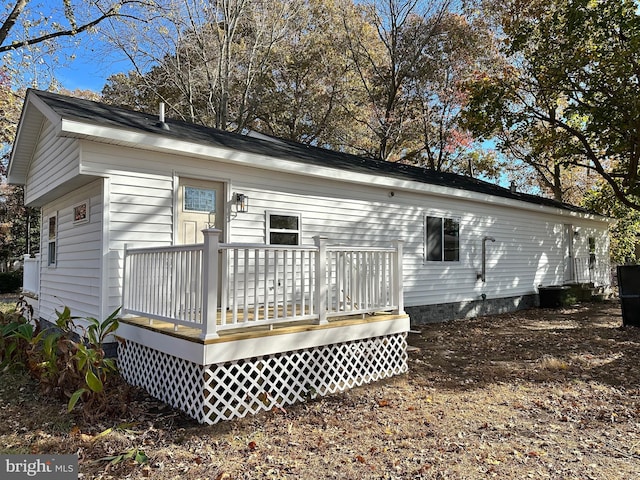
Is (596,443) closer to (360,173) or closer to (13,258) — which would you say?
(360,173)

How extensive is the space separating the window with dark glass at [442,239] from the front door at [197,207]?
5022 mm

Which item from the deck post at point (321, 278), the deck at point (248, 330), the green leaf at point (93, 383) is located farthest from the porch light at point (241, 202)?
the green leaf at point (93, 383)

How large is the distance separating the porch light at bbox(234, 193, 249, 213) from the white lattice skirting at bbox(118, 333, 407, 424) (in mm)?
2425

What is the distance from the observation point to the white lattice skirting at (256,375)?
4152 mm

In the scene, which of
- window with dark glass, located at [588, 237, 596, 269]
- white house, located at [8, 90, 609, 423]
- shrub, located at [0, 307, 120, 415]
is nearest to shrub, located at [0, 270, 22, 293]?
white house, located at [8, 90, 609, 423]

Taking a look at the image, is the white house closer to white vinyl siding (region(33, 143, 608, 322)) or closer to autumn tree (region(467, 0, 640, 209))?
white vinyl siding (region(33, 143, 608, 322))

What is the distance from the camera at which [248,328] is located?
4.67 metres

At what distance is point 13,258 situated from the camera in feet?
78.0

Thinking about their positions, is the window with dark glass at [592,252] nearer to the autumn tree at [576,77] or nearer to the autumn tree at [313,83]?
the autumn tree at [576,77]

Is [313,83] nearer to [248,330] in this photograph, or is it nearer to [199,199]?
[199,199]

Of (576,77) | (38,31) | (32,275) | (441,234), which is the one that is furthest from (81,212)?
(576,77)

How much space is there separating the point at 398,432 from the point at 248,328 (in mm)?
1844

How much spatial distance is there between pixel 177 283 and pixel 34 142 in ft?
19.2

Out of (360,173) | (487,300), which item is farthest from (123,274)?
(487,300)
